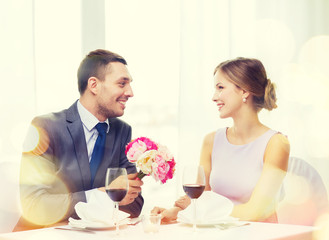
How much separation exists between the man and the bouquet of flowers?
150mm

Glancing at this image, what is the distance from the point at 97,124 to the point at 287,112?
77.8 inches

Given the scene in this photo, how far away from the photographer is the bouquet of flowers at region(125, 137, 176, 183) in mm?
1604

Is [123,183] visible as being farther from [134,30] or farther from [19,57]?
[134,30]

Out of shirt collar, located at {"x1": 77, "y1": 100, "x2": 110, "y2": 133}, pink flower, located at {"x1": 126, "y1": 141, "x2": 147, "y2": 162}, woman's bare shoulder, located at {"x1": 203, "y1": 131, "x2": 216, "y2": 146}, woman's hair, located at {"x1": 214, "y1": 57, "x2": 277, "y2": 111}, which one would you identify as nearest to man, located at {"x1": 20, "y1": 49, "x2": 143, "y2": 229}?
shirt collar, located at {"x1": 77, "y1": 100, "x2": 110, "y2": 133}

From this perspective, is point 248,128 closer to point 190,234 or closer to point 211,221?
point 211,221

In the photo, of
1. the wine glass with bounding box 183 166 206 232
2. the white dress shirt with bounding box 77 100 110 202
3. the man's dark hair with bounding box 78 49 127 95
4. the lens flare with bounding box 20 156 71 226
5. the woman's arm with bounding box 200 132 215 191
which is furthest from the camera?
the woman's arm with bounding box 200 132 215 191

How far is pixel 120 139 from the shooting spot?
2.44 meters

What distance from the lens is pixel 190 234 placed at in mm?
1438

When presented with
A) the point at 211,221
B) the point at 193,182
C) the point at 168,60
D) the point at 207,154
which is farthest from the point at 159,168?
the point at 168,60

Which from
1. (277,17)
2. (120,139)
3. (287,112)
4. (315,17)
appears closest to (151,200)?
(120,139)

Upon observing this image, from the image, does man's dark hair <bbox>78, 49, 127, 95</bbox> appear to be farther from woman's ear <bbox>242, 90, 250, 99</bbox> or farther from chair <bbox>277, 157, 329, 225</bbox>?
chair <bbox>277, 157, 329, 225</bbox>

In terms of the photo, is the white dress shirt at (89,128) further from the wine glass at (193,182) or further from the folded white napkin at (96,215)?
the wine glass at (193,182)

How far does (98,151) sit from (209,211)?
0.89 m

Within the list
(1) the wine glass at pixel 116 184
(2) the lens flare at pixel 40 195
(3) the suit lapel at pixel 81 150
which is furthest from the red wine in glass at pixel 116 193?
(3) the suit lapel at pixel 81 150
